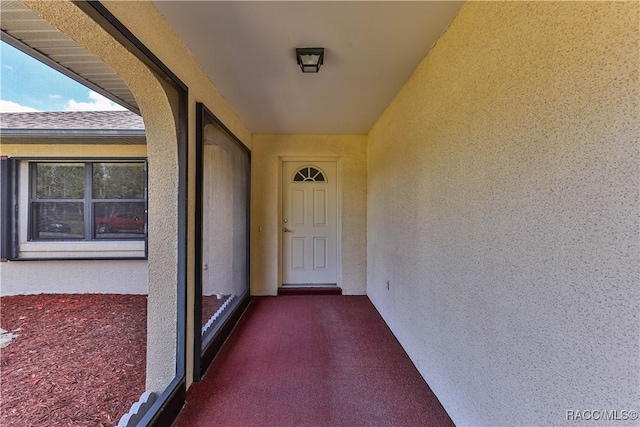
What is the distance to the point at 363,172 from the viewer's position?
4.12 meters

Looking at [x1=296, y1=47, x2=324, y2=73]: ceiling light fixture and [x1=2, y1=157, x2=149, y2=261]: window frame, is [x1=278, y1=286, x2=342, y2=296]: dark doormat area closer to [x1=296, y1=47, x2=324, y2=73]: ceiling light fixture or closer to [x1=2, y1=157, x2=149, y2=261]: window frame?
[x1=2, y1=157, x2=149, y2=261]: window frame

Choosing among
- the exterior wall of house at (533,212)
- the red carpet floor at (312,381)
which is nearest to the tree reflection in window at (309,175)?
the red carpet floor at (312,381)

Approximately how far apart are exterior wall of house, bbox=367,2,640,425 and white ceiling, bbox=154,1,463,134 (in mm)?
282

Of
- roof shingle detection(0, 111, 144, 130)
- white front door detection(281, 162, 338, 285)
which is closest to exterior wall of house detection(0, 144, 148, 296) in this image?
roof shingle detection(0, 111, 144, 130)

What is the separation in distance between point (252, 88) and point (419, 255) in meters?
2.13

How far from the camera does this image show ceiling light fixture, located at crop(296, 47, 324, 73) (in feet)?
6.09

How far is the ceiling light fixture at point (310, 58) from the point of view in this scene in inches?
73.1

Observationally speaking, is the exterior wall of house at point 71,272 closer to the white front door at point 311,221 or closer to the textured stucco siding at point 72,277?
the textured stucco siding at point 72,277

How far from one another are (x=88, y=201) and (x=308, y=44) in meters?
4.20

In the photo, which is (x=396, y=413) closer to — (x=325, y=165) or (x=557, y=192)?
(x=557, y=192)

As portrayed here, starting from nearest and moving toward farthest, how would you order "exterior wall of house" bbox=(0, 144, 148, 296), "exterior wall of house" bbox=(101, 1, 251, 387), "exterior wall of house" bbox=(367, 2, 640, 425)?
"exterior wall of house" bbox=(367, 2, 640, 425) < "exterior wall of house" bbox=(101, 1, 251, 387) < "exterior wall of house" bbox=(0, 144, 148, 296)

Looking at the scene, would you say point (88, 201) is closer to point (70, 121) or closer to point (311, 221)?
point (70, 121)

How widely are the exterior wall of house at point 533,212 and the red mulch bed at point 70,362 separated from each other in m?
2.22

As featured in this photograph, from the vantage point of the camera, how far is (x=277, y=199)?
405 cm
